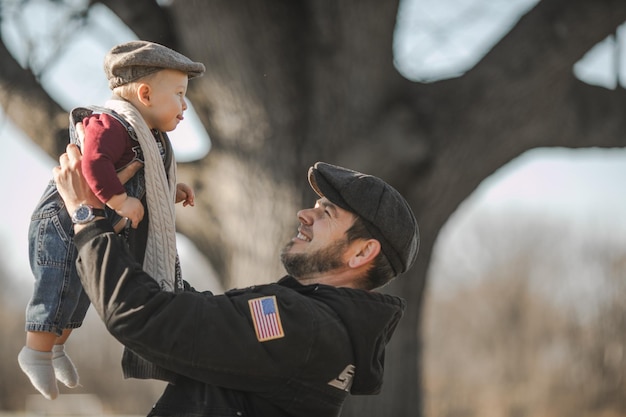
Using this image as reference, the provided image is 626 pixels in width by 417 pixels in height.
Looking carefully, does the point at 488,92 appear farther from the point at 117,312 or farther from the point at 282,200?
the point at 117,312

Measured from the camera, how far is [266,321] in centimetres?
245

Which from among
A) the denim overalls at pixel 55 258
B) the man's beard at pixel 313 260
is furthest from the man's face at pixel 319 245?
the denim overalls at pixel 55 258

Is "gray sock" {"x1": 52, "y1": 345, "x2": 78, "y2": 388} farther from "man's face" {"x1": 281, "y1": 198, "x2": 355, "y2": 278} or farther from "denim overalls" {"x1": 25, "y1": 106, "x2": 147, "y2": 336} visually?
"man's face" {"x1": 281, "y1": 198, "x2": 355, "y2": 278}

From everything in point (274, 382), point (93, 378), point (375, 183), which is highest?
point (375, 183)

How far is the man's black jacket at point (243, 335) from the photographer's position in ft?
7.52

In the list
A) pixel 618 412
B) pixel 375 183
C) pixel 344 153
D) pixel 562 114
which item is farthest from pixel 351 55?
pixel 618 412

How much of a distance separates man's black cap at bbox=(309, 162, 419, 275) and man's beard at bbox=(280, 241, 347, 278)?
0.11m

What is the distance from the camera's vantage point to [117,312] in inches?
89.7

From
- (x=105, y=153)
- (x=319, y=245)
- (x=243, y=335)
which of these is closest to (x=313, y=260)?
(x=319, y=245)

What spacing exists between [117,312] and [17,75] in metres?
4.25

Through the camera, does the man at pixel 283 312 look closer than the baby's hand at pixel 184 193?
Yes

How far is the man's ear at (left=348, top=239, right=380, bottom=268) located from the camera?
2.74m

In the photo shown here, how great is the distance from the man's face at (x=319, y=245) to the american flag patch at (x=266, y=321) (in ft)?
0.92

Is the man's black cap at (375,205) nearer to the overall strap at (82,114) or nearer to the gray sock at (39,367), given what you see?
the overall strap at (82,114)
